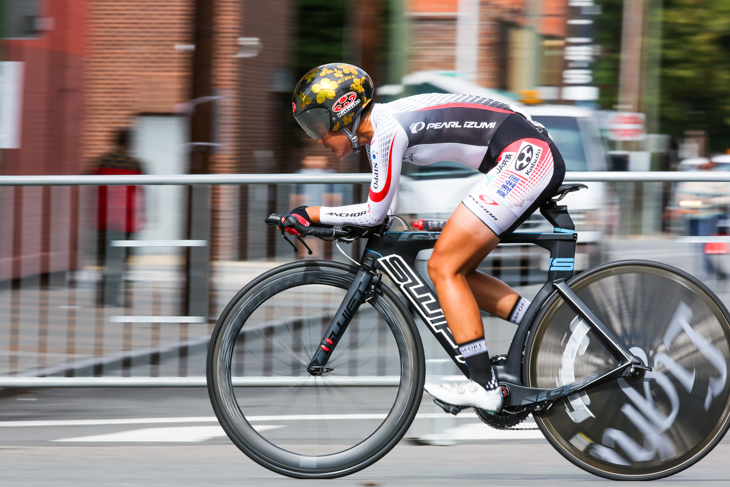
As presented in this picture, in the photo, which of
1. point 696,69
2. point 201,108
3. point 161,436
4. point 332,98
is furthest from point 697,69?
point 332,98

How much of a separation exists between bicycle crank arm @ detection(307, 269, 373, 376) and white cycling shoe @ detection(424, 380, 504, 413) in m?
0.46

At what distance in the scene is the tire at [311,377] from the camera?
169 inches

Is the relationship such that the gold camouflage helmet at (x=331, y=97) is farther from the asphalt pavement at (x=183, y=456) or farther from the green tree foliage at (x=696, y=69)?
the green tree foliage at (x=696, y=69)

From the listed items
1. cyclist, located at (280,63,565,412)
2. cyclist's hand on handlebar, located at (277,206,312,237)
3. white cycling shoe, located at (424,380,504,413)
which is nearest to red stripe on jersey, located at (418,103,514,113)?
cyclist, located at (280,63,565,412)

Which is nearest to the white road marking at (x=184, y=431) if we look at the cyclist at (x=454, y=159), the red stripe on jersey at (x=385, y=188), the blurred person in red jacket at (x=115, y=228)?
the blurred person in red jacket at (x=115, y=228)

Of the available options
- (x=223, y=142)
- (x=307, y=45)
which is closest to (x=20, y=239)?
(x=223, y=142)

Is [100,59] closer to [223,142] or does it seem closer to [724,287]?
[223,142]

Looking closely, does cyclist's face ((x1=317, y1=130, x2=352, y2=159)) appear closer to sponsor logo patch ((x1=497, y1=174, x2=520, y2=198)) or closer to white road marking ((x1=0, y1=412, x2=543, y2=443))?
sponsor logo patch ((x1=497, y1=174, x2=520, y2=198))

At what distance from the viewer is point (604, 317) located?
4.28 meters

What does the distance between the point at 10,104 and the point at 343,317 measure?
7767 mm

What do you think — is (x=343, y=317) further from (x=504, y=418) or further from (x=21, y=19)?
(x=21, y=19)

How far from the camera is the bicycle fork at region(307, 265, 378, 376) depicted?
14.1 feet

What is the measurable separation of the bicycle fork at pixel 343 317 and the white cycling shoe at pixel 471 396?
457 mm

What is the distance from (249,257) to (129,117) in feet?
47.4
